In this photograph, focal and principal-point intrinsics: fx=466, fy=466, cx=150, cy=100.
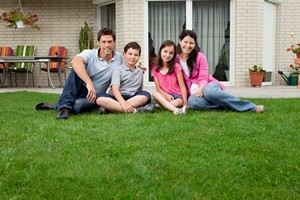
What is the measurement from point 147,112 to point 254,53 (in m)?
6.37

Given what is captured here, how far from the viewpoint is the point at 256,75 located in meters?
10.8

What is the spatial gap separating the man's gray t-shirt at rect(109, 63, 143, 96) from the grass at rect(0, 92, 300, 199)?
2.79ft

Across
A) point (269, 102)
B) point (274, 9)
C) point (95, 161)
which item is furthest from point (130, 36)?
point (95, 161)

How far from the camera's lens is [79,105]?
5164mm

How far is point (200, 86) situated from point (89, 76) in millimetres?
1256

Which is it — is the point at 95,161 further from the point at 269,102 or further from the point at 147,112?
the point at 269,102

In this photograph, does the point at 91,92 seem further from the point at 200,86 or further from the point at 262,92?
the point at 262,92

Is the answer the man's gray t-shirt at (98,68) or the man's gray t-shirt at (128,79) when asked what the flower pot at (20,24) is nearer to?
the man's gray t-shirt at (98,68)

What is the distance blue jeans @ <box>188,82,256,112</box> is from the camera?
5.10 m

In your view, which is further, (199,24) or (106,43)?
(199,24)

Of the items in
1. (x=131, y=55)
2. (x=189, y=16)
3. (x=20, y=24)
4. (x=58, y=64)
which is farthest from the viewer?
(x=20, y=24)

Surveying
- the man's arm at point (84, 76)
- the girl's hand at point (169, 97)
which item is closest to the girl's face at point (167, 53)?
the girl's hand at point (169, 97)

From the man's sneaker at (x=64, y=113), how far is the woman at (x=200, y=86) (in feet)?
4.50

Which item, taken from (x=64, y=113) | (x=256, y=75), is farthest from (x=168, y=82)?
(x=256, y=75)
